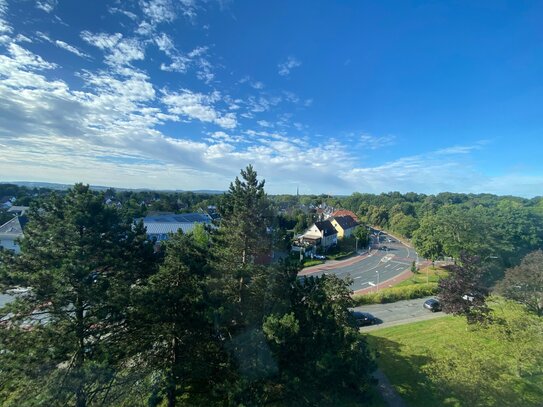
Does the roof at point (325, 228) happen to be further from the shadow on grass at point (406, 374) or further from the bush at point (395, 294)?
the shadow on grass at point (406, 374)

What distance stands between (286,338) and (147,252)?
570 centimetres

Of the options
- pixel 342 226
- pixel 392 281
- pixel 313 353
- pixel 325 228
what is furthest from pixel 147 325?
pixel 342 226

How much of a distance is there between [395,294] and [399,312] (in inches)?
118

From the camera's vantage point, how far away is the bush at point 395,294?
78.9 feet

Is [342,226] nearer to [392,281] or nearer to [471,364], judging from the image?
[392,281]

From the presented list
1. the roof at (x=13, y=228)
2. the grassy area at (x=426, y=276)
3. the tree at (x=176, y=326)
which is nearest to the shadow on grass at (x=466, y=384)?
the tree at (x=176, y=326)

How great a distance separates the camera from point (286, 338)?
27.5 feet

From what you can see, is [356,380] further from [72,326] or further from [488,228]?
[488,228]

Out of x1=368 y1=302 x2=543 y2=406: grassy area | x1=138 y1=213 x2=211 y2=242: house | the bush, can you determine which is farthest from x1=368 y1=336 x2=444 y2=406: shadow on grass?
x1=138 y1=213 x2=211 y2=242: house

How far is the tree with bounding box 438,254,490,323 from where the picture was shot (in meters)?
17.6

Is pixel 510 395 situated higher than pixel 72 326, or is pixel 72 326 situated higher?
pixel 72 326

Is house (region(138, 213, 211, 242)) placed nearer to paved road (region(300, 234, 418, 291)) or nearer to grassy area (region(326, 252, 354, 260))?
grassy area (region(326, 252, 354, 260))

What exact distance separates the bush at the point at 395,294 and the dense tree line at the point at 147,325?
1459 centimetres

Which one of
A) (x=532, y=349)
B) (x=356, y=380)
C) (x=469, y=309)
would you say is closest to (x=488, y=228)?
(x=469, y=309)
